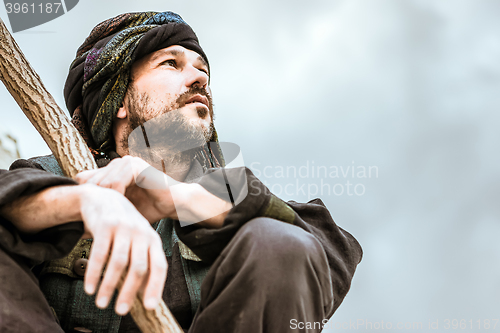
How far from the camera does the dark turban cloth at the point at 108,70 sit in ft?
4.93

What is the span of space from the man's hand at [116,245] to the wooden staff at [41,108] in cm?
26

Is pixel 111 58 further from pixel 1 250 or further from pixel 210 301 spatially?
pixel 210 301

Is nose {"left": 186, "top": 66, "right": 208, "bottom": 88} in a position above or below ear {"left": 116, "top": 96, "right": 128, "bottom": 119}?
above

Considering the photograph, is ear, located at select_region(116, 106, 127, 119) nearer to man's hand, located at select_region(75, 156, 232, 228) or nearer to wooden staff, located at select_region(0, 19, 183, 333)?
wooden staff, located at select_region(0, 19, 183, 333)

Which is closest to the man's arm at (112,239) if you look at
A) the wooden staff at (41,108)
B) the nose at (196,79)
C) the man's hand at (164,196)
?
the man's hand at (164,196)

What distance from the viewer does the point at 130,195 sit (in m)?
0.82

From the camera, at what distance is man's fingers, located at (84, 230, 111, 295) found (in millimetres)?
534

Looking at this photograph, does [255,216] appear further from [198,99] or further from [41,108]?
[198,99]

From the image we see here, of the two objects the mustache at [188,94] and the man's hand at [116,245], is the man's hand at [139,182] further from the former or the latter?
the mustache at [188,94]

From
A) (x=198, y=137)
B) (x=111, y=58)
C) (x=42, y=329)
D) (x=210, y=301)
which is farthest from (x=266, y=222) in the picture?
(x=111, y=58)

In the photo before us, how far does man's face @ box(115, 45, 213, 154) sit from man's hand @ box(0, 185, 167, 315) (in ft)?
2.59

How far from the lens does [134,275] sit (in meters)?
0.54

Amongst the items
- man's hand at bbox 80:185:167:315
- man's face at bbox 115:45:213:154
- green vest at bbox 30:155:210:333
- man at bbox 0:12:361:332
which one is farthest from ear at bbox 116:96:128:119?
man's hand at bbox 80:185:167:315

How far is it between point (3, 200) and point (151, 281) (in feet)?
1.05
